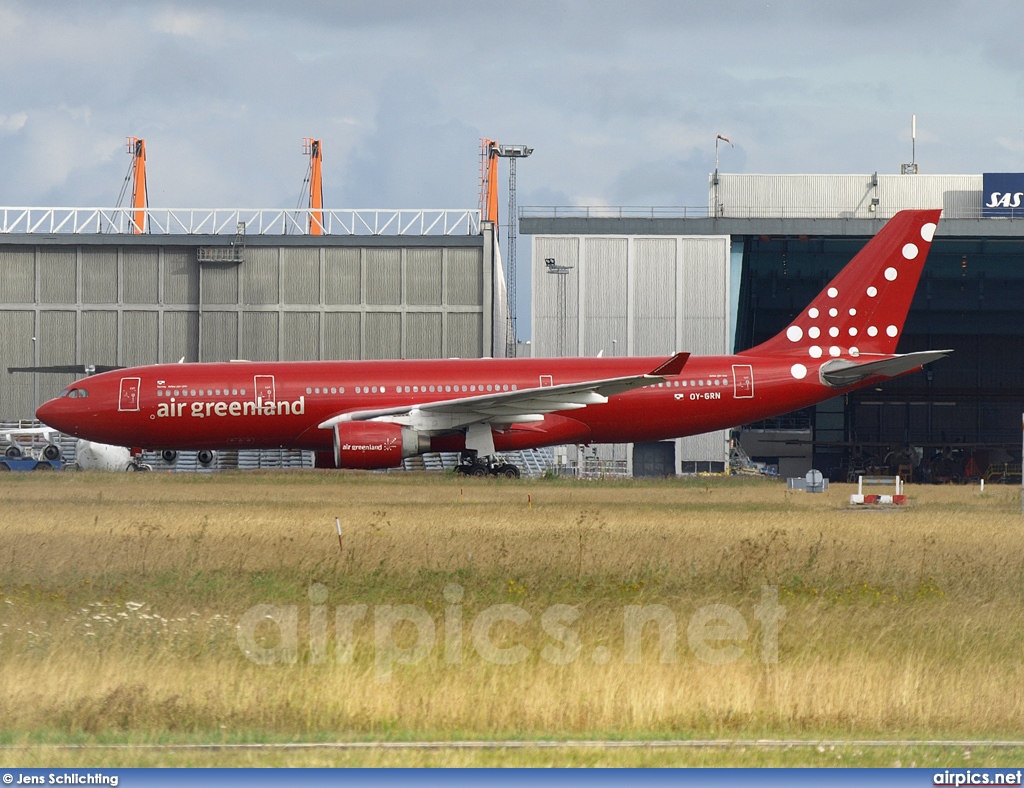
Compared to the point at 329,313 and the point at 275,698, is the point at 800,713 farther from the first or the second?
the point at 329,313

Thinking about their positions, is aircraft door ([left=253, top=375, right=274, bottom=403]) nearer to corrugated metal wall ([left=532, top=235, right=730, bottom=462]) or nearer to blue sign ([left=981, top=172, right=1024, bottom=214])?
corrugated metal wall ([left=532, top=235, right=730, bottom=462])

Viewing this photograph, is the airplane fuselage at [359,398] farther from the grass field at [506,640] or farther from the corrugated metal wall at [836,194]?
the corrugated metal wall at [836,194]

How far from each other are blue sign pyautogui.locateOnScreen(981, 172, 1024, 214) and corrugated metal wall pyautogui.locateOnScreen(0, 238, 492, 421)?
2239 cm

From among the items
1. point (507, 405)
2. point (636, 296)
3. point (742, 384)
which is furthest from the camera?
point (636, 296)

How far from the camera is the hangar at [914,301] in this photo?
181 feet

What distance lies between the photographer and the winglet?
32812 mm

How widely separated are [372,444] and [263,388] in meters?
4.86

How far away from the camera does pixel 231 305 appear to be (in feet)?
195

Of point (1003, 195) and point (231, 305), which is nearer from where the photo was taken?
point (1003, 195)

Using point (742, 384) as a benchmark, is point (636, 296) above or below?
above

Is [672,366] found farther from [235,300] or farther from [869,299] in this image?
[235,300]

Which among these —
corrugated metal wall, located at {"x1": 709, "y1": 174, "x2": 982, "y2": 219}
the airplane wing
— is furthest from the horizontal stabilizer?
corrugated metal wall, located at {"x1": 709, "y1": 174, "x2": 982, "y2": 219}

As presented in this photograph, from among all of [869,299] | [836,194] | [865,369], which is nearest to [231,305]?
[836,194]

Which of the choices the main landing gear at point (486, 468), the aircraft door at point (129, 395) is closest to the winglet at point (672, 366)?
the main landing gear at point (486, 468)
